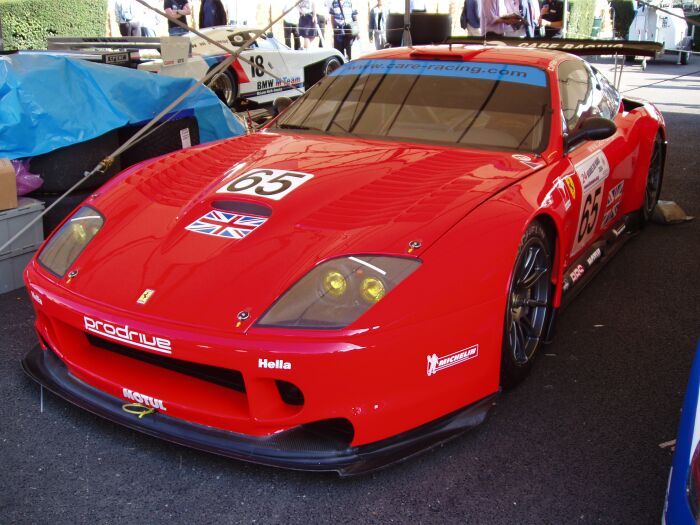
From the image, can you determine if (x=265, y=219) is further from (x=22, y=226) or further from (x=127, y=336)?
(x=22, y=226)

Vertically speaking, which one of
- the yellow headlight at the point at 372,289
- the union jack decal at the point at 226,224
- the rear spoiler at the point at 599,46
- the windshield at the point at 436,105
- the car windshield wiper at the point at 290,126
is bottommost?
the yellow headlight at the point at 372,289

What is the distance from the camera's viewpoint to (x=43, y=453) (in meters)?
2.60

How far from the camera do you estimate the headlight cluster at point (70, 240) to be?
279 centimetres

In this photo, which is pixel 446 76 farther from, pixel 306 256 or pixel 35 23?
pixel 35 23

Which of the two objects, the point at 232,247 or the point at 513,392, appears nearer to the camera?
the point at 232,247

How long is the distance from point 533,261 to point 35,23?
1401 centimetres

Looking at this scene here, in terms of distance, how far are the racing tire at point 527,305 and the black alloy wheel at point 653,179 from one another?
1.97 metres

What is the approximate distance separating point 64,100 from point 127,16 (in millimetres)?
8948

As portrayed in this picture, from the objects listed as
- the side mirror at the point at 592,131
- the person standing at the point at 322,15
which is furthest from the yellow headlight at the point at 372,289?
the person standing at the point at 322,15

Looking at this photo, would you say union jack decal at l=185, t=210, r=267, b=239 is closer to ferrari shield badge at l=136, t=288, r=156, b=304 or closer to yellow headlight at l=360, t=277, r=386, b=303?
ferrari shield badge at l=136, t=288, r=156, b=304

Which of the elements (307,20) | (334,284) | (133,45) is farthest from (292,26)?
(334,284)

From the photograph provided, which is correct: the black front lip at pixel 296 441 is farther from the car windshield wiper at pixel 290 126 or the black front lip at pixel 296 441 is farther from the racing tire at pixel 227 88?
the racing tire at pixel 227 88

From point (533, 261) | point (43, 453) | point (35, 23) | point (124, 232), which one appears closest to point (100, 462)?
point (43, 453)

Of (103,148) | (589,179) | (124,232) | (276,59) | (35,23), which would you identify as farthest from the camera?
(35,23)
